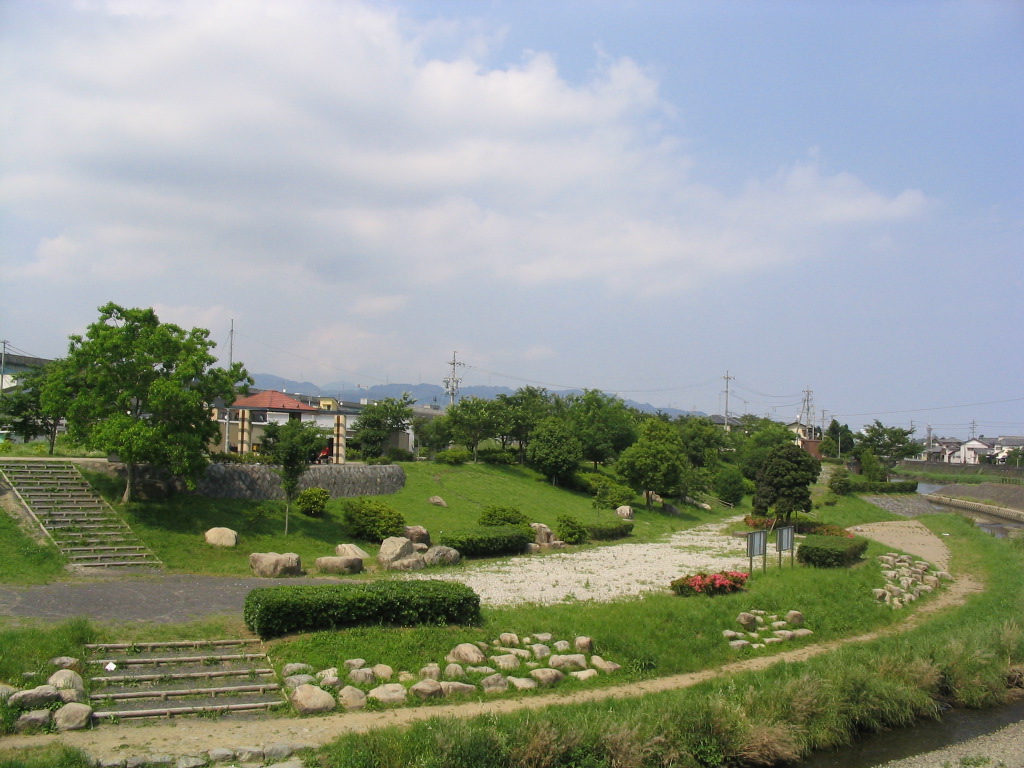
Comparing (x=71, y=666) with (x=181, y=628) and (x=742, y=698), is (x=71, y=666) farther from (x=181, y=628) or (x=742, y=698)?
(x=742, y=698)

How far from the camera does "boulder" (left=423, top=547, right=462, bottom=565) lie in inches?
918

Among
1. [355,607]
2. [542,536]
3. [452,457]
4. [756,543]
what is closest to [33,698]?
[355,607]

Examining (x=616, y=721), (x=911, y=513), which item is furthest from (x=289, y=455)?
(x=911, y=513)

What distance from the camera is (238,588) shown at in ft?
58.3

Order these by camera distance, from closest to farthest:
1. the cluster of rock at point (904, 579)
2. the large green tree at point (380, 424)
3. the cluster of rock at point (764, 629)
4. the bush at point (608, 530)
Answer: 1. the cluster of rock at point (764, 629)
2. the cluster of rock at point (904, 579)
3. the bush at point (608, 530)
4. the large green tree at point (380, 424)

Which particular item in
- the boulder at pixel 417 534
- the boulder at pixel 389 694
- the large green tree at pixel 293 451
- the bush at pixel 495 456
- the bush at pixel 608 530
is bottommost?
the bush at pixel 608 530

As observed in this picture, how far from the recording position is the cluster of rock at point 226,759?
870 cm

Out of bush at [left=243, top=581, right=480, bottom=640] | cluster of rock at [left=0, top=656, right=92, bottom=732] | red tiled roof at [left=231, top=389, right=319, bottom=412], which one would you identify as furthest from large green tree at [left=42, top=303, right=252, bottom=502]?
red tiled roof at [left=231, top=389, right=319, bottom=412]

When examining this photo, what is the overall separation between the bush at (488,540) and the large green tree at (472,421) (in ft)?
61.0

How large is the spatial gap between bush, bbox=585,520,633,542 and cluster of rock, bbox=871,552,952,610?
455 inches

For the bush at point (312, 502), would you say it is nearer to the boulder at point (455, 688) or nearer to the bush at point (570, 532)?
the bush at point (570, 532)

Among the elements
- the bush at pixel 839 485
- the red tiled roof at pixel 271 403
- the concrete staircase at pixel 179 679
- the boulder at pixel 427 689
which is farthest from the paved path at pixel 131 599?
the bush at pixel 839 485

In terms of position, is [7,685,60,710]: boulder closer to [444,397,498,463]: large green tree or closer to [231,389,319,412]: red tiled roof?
[444,397,498,463]: large green tree

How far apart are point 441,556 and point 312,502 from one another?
6486 mm
